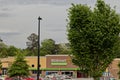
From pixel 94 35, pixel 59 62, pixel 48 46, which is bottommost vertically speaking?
pixel 94 35

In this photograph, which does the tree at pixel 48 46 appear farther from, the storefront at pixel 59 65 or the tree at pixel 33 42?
the storefront at pixel 59 65

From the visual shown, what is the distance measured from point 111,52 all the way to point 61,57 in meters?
74.9

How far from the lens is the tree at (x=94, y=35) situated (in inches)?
1009

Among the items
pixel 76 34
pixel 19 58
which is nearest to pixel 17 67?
pixel 19 58

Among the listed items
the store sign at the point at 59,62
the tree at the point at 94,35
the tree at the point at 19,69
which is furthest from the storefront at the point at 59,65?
the tree at the point at 94,35

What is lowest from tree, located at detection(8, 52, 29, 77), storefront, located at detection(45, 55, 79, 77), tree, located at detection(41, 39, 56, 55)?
tree, located at detection(8, 52, 29, 77)

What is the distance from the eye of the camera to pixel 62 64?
101 m

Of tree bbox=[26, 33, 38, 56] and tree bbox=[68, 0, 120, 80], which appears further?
tree bbox=[26, 33, 38, 56]

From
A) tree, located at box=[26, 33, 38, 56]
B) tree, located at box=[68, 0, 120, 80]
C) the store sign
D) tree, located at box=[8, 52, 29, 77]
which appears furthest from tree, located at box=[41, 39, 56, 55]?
tree, located at box=[68, 0, 120, 80]

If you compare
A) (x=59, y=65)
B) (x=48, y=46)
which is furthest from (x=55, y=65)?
(x=48, y=46)

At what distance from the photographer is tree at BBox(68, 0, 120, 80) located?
25.6m

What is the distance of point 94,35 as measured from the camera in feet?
83.7

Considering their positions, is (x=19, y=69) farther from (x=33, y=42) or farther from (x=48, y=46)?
(x=33, y=42)

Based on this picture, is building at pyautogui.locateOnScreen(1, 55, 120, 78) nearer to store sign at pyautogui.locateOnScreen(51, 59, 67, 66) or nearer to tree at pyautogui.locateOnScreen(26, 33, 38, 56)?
store sign at pyautogui.locateOnScreen(51, 59, 67, 66)
